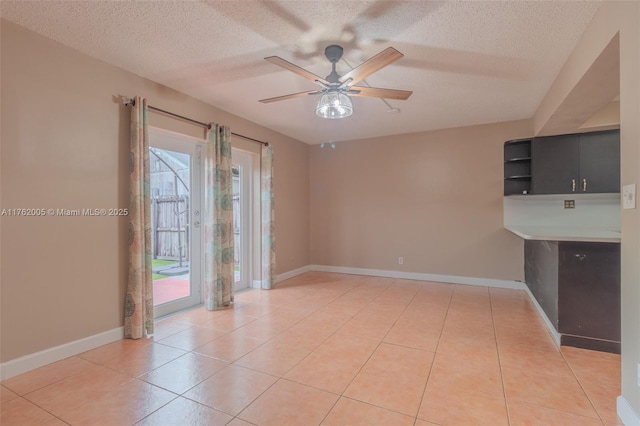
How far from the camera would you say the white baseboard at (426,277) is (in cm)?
470

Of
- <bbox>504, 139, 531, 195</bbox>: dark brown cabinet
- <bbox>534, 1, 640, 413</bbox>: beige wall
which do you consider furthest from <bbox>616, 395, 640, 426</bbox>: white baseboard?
<bbox>504, 139, 531, 195</bbox>: dark brown cabinet

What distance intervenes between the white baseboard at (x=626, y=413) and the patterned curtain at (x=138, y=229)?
144 inches

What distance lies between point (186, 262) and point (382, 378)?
2.85 meters

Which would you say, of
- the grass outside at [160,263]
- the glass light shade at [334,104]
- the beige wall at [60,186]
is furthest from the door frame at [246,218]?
the glass light shade at [334,104]

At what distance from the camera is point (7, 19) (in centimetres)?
220

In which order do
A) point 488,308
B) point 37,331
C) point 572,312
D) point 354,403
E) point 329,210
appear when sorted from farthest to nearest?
point 329,210 < point 488,308 < point 572,312 < point 37,331 < point 354,403

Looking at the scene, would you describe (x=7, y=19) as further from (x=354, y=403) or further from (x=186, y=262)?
(x=354, y=403)

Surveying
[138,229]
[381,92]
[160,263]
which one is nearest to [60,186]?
[138,229]

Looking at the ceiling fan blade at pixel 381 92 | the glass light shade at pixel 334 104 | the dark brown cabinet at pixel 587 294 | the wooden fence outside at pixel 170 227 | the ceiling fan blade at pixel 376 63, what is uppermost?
the ceiling fan blade at pixel 376 63

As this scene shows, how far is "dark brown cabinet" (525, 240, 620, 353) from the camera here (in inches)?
102

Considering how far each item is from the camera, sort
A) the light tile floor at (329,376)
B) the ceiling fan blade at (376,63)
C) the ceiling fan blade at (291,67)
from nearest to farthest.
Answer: the light tile floor at (329,376)
the ceiling fan blade at (376,63)
the ceiling fan blade at (291,67)

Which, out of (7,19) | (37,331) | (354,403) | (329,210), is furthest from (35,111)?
(329,210)

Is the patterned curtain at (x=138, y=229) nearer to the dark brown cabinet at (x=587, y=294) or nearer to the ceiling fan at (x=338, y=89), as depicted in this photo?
the ceiling fan at (x=338, y=89)

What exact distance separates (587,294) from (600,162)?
2.12m
